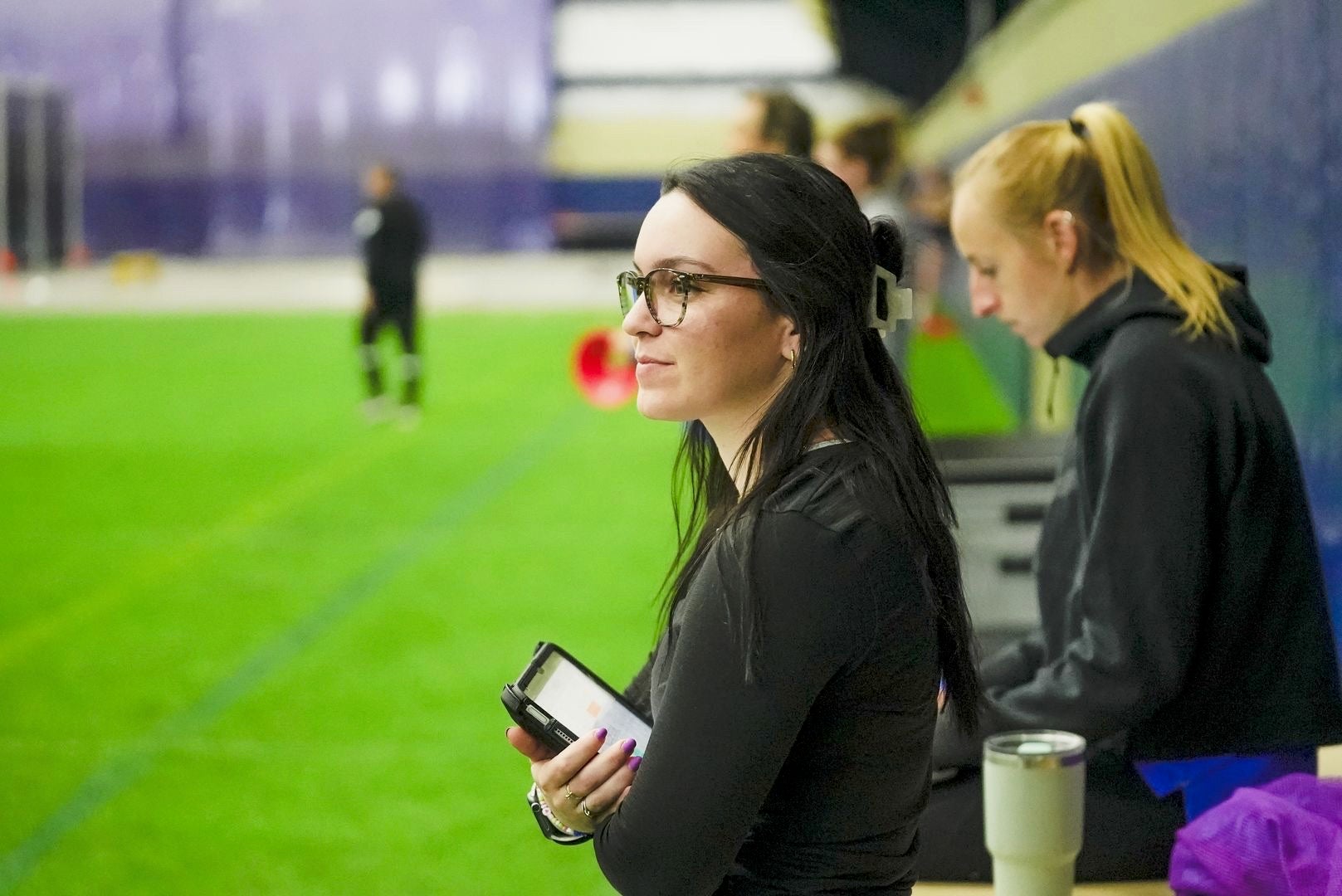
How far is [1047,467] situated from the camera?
5.88m

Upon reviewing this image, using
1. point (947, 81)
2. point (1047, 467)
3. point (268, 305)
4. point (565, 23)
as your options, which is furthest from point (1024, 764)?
point (565, 23)

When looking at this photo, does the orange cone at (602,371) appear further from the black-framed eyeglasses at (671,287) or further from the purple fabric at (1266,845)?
the black-framed eyeglasses at (671,287)

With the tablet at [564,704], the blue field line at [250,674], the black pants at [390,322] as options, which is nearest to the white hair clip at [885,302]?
the tablet at [564,704]

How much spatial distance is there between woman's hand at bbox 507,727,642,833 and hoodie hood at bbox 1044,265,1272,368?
1325 mm

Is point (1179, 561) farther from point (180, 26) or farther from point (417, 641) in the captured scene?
point (180, 26)

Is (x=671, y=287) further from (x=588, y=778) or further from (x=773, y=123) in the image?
(x=773, y=123)

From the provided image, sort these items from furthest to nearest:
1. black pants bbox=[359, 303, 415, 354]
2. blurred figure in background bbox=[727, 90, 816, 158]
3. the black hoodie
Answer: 1. black pants bbox=[359, 303, 415, 354]
2. blurred figure in background bbox=[727, 90, 816, 158]
3. the black hoodie

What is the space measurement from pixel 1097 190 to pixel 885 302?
1.11 metres

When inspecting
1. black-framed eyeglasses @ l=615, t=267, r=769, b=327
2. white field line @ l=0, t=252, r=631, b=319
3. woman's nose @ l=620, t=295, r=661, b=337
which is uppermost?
black-framed eyeglasses @ l=615, t=267, r=769, b=327

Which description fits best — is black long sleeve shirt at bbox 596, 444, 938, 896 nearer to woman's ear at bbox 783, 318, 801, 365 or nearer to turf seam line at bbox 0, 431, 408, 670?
woman's ear at bbox 783, 318, 801, 365

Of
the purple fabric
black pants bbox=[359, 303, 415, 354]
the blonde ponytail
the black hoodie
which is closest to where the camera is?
the purple fabric

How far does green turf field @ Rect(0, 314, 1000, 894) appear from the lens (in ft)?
14.5

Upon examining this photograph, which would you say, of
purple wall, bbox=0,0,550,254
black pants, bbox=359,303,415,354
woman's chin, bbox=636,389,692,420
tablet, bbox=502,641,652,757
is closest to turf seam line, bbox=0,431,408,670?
black pants, bbox=359,303,415,354

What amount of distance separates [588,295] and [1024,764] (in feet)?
94.6
